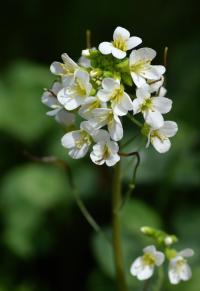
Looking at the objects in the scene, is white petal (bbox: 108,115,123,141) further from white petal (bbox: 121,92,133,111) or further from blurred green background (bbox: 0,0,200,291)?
blurred green background (bbox: 0,0,200,291)

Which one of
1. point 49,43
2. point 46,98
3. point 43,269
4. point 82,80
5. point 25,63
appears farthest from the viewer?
point 49,43

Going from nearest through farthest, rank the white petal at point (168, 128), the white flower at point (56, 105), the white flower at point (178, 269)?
the white petal at point (168, 128) → the white flower at point (56, 105) → the white flower at point (178, 269)

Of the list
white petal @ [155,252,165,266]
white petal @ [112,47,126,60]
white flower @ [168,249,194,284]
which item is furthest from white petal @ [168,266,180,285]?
white petal @ [112,47,126,60]

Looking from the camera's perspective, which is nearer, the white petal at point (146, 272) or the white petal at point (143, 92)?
the white petal at point (143, 92)

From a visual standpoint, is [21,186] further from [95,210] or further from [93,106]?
[93,106]

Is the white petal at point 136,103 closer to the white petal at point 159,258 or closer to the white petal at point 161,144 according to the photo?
the white petal at point 161,144

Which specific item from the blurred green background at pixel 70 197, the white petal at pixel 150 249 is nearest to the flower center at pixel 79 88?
the white petal at pixel 150 249

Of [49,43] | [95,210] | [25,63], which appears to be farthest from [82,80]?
[49,43]
